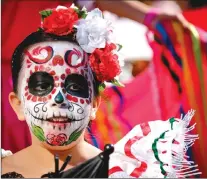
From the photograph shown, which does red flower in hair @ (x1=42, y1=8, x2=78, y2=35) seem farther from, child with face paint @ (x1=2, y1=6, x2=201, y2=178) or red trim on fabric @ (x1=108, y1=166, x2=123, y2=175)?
red trim on fabric @ (x1=108, y1=166, x2=123, y2=175)

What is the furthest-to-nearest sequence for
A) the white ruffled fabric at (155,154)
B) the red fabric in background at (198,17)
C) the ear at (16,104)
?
the red fabric in background at (198,17) → the ear at (16,104) → the white ruffled fabric at (155,154)

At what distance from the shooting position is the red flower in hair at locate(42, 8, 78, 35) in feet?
4.95

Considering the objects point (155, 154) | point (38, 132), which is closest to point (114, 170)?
point (155, 154)

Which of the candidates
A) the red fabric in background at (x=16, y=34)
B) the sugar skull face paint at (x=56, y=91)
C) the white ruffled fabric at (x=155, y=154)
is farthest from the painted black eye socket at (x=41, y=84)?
the white ruffled fabric at (x=155, y=154)

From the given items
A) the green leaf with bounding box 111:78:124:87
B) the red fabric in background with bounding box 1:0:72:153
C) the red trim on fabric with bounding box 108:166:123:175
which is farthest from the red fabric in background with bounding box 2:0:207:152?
the red trim on fabric with bounding box 108:166:123:175

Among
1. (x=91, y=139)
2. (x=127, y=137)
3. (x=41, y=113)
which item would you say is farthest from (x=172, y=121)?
(x=41, y=113)

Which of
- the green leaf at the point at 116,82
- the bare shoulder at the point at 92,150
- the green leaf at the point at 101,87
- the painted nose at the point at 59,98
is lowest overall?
the bare shoulder at the point at 92,150

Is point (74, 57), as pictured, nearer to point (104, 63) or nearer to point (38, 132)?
point (104, 63)

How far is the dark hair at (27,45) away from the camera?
59.9 inches

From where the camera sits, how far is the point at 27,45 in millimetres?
1536

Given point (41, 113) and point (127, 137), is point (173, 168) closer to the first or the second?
point (127, 137)

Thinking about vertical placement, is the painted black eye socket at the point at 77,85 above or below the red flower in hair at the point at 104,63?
below

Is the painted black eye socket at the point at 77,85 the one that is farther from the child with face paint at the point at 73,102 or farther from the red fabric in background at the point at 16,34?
the red fabric in background at the point at 16,34

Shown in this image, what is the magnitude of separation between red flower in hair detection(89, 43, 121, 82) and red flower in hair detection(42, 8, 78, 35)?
0.31ft
